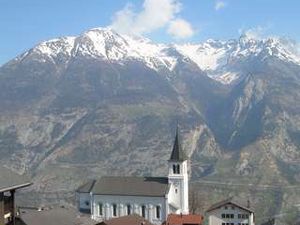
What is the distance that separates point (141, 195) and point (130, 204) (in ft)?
11.0

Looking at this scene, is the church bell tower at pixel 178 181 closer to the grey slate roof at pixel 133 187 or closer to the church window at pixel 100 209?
the grey slate roof at pixel 133 187

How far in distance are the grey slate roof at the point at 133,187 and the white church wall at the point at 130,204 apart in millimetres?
914

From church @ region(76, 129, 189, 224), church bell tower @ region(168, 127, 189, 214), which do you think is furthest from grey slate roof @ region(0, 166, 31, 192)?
church bell tower @ region(168, 127, 189, 214)

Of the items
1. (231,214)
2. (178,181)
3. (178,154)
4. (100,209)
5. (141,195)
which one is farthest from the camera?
(178,154)

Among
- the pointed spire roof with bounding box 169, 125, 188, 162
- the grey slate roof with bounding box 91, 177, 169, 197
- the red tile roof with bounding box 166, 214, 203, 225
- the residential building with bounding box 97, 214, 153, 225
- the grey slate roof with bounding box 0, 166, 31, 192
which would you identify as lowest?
the red tile roof with bounding box 166, 214, 203, 225

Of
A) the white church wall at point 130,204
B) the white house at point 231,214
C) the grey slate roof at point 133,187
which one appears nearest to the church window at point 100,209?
the white church wall at point 130,204

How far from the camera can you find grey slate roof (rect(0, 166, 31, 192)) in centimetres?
2917

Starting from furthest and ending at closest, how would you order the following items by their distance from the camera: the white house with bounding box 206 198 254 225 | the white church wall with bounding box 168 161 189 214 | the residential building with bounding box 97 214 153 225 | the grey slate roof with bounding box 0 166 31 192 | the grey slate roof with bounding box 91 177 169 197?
the white church wall with bounding box 168 161 189 214 < the grey slate roof with bounding box 91 177 169 197 < the white house with bounding box 206 198 254 225 < the residential building with bounding box 97 214 153 225 < the grey slate roof with bounding box 0 166 31 192

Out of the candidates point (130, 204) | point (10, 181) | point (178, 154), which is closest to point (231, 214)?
point (178, 154)

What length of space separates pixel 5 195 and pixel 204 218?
103167mm

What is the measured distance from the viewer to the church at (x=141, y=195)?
144375 millimetres

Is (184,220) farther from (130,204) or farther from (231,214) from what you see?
(130,204)

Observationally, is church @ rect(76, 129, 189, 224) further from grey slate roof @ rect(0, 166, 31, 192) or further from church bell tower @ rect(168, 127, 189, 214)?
grey slate roof @ rect(0, 166, 31, 192)

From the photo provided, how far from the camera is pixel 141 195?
144750 millimetres
